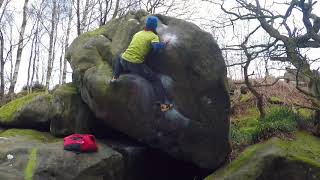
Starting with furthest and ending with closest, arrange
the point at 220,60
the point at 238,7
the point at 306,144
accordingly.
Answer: the point at 238,7 → the point at 306,144 → the point at 220,60

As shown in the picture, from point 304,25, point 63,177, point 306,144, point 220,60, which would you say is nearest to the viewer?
point 63,177

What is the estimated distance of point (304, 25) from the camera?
11141 mm

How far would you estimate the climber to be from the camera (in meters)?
8.92

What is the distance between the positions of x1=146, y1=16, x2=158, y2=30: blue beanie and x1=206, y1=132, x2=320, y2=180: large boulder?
12.1ft

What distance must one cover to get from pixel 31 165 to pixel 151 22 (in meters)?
4.05

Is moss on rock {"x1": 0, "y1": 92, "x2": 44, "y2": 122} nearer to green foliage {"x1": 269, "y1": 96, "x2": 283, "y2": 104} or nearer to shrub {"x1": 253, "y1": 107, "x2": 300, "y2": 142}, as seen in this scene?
shrub {"x1": 253, "y1": 107, "x2": 300, "y2": 142}

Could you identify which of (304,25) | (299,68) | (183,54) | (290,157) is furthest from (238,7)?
(290,157)

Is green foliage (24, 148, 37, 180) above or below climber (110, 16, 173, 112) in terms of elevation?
below

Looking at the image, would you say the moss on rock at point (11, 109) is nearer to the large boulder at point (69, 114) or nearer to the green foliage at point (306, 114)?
the large boulder at point (69, 114)

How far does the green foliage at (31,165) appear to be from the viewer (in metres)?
8.62

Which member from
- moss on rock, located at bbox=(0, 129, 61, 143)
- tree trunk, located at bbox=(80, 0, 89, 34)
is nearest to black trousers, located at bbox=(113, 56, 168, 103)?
moss on rock, located at bbox=(0, 129, 61, 143)

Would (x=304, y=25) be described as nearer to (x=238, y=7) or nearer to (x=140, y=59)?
(x=238, y=7)

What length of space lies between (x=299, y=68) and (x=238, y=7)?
297 centimetres

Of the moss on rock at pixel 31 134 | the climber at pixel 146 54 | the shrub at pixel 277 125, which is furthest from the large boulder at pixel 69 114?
the shrub at pixel 277 125
